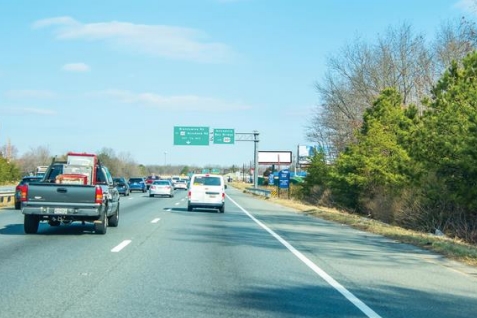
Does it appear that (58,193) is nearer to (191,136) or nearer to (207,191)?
(207,191)

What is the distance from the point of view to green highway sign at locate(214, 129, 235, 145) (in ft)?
207

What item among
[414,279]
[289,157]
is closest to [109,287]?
[414,279]

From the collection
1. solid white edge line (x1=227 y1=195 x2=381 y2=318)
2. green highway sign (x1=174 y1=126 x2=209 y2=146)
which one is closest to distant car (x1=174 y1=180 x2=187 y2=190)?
green highway sign (x1=174 y1=126 x2=209 y2=146)

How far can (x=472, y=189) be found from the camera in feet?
72.7

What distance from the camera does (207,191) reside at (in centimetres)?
2961

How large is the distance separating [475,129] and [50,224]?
Answer: 47.8 feet

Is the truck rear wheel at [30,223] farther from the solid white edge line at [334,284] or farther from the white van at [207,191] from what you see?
the white van at [207,191]

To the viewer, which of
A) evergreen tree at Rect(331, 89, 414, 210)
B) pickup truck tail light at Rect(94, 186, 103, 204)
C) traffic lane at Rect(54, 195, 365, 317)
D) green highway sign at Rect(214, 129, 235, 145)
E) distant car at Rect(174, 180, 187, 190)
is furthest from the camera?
distant car at Rect(174, 180, 187, 190)

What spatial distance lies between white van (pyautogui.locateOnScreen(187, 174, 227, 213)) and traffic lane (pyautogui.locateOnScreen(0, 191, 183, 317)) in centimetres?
1146

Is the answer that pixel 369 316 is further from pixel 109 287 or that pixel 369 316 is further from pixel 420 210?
pixel 420 210

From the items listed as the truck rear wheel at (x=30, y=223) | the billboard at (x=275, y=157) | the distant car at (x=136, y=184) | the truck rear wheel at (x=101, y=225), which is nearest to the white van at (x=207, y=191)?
the truck rear wheel at (x=101, y=225)

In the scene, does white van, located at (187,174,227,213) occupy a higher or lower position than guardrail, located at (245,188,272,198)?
higher

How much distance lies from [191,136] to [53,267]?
170 ft

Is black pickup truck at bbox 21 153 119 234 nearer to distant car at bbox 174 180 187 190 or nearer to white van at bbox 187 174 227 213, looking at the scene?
white van at bbox 187 174 227 213
